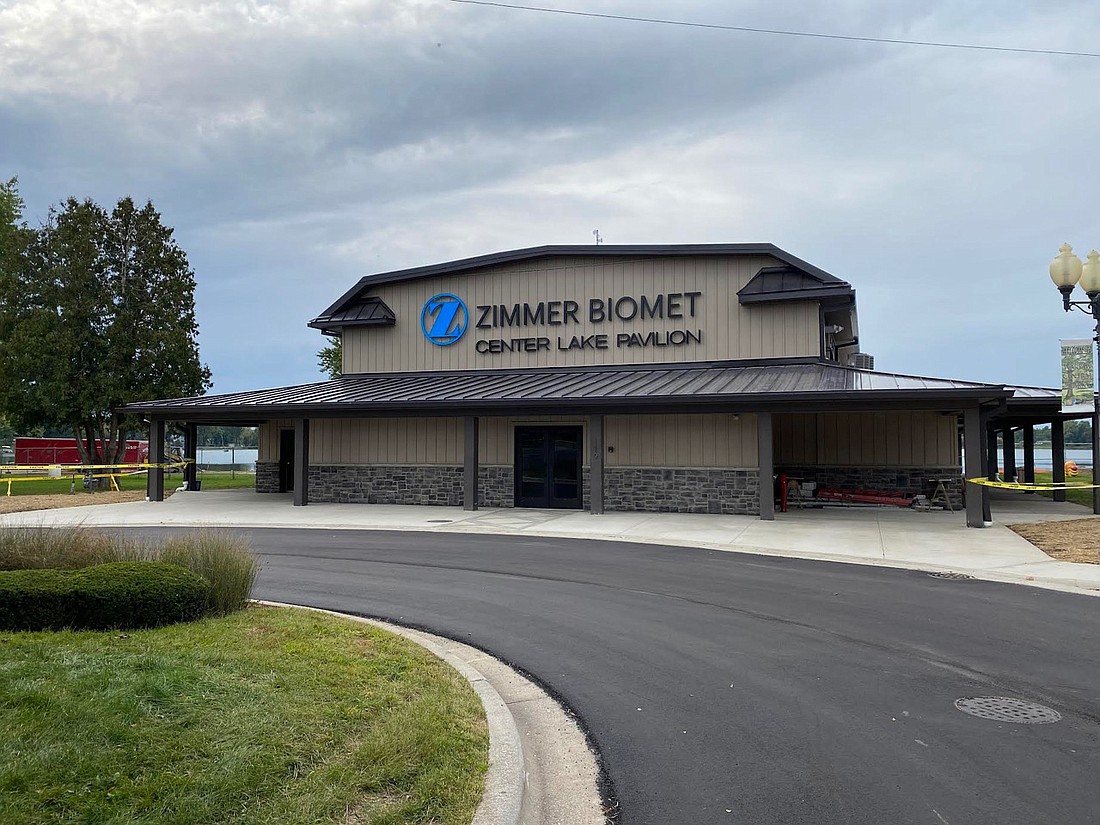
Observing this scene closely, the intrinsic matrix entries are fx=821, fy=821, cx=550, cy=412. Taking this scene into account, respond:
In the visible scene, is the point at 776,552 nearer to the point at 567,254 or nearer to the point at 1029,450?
the point at 567,254

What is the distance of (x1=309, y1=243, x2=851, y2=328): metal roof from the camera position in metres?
24.1

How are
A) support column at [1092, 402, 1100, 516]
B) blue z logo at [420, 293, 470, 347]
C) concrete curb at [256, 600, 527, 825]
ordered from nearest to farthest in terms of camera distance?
concrete curb at [256, 600, 527, 825] → support column at [1092, 402, 1100, 516] → blue z logo at [420, 293, 470, 347]

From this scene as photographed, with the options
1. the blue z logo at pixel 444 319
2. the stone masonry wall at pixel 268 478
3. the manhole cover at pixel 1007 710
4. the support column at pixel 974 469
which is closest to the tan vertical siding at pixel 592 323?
the blue z logo at pixel 444 319

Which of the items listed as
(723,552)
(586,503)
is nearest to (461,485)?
(586,503)

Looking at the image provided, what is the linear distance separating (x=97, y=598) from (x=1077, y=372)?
17293 millimetres

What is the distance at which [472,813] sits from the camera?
4074mm

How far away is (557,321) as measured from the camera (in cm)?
2675

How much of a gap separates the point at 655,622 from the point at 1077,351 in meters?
12.4

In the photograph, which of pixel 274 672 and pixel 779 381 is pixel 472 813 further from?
pixel 779 381

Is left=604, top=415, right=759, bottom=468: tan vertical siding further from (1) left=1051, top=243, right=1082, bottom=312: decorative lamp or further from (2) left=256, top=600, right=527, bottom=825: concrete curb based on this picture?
(2) left=256, top=600, right=527, bottom=825: concrete curb

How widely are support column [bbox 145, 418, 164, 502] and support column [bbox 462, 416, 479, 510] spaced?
10353 millimetres

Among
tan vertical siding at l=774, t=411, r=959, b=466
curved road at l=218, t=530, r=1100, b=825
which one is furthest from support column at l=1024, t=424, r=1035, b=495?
curved road at l=218, t=530, r=1100, b=825

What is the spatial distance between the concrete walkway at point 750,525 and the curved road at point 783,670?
140cm

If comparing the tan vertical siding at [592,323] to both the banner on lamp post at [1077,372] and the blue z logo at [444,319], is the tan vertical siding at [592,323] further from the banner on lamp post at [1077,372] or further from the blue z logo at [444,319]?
the banner on lamp post at [1077,372]
